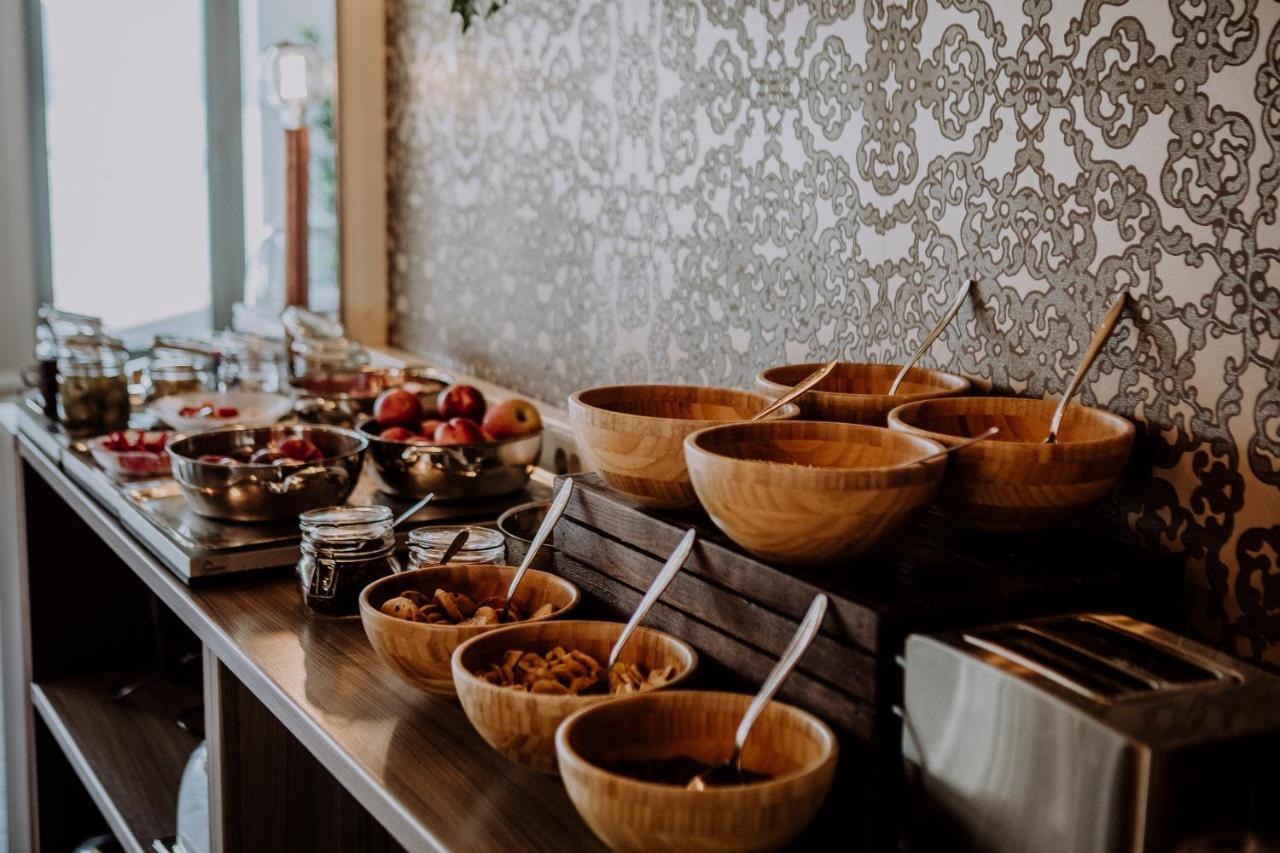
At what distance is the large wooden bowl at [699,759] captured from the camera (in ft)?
2.46

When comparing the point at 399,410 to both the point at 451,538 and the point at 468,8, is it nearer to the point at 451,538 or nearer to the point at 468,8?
the point at 451,538

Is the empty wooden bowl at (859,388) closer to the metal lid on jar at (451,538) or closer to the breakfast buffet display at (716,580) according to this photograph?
the breakfast buffet display at (716,580)

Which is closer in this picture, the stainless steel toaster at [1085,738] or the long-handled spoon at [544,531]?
the stainless steel toaster at [1085,738]

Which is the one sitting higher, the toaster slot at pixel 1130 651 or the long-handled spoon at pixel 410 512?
the toaster slot at pixel 1130 651

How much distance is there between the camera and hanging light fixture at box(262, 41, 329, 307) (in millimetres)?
2498

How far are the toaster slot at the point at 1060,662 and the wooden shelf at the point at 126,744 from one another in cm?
126

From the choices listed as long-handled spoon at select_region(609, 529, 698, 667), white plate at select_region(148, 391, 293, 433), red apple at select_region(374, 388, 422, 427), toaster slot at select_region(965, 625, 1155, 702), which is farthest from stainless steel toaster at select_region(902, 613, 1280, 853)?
white plate at select_region(148, 391, 293, 433)

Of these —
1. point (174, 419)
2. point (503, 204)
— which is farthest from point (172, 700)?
point (503, 204)

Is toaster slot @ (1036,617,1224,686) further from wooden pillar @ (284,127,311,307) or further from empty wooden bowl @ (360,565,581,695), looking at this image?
wooden pillar @ (284,127,311,307)

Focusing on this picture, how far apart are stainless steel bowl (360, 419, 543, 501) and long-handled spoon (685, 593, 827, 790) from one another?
827 millimetres

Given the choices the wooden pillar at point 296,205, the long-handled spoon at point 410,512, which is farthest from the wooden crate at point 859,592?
the wooden pillar at point 296,205

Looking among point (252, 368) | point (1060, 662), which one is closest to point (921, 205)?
point (1060, 662)

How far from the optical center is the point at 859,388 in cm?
130

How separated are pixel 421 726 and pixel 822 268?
0.68 metres
